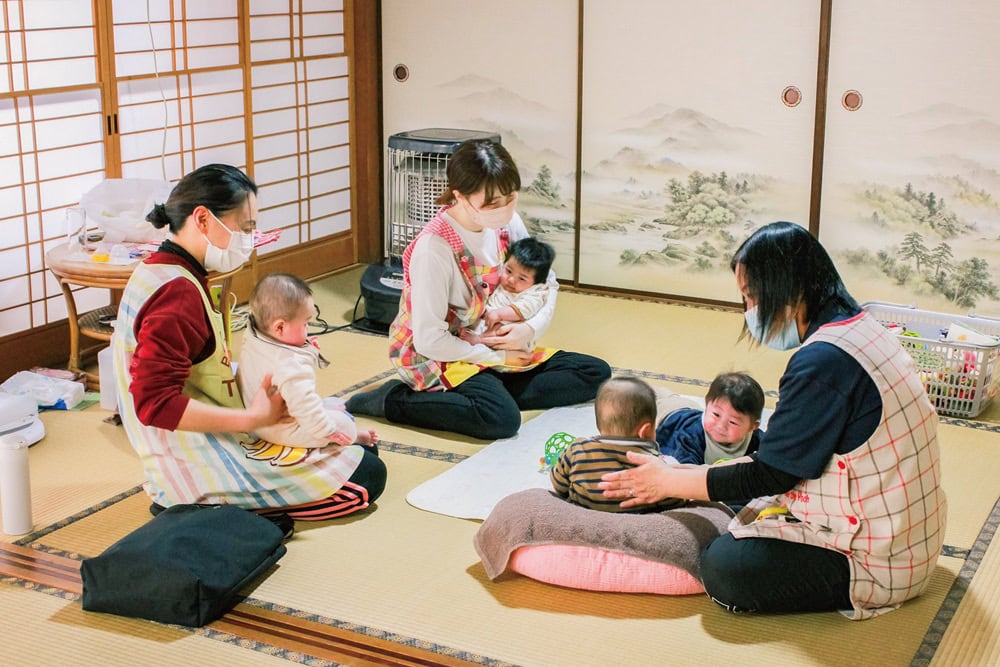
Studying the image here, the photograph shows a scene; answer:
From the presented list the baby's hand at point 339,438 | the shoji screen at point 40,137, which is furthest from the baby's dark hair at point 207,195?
the shoji screen at point 40,137

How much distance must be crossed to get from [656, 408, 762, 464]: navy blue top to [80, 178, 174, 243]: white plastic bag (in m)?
2.09

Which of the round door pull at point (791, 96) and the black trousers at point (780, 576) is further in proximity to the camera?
the round door pull at point (791, 96)

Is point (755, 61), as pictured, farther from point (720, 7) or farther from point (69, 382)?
point (69, 382)

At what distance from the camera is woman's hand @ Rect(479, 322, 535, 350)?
165 inches

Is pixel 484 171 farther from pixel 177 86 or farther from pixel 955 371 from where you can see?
pixel 177 86

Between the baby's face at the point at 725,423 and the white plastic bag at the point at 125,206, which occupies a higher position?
the white plastic bag at the point at 125,206

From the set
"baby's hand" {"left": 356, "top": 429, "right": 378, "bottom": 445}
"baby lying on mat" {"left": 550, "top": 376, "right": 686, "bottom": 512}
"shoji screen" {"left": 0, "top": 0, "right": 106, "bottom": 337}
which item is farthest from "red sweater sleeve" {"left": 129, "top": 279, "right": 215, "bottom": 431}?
"shoji screen" {"left": 0, "top": 0, "right": 106, "bottom": 337}

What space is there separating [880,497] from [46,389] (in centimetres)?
294

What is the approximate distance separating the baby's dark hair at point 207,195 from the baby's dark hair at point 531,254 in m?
1.38

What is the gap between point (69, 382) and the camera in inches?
171

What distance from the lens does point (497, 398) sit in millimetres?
4027

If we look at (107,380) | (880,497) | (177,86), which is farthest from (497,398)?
(177,86)

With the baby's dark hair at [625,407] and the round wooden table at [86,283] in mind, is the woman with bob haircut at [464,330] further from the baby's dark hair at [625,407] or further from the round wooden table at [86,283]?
the baby's dark hair at [625,407]

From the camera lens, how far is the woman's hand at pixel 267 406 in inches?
124
